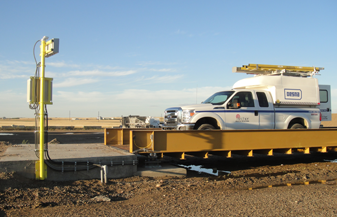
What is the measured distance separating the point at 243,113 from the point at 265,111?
0.95 metres

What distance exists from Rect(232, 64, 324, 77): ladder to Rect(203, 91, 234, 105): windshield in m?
1.53

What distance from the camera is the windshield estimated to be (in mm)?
10137

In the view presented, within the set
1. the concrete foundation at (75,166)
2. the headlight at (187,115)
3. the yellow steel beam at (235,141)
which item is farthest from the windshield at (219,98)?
the concrete foundation at (75,166)

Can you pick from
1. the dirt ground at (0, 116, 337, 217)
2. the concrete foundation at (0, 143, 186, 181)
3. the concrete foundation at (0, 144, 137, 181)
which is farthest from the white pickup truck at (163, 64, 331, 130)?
the concrete foundation at (0, 144, 137, 181)

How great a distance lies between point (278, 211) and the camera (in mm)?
5465

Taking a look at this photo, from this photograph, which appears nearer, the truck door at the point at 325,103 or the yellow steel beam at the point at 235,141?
the yellow steel beam at the point at 235,141

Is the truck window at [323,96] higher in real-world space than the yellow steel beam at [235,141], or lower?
higher

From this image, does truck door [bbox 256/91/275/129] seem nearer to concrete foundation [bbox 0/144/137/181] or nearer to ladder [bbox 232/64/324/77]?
ladder [bbox 232/64/324/77]

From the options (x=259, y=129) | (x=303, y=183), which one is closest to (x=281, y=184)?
(x=303, y=183)

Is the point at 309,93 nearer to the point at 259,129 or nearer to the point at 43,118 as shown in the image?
the point at 259,129

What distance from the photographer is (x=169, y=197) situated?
20.9 ft

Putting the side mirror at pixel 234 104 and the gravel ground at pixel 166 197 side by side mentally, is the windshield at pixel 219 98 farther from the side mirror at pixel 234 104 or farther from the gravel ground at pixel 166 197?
the gravel ground at pixel 166 197

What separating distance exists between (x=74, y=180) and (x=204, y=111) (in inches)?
175

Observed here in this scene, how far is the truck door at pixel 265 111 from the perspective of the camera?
1033 cm
